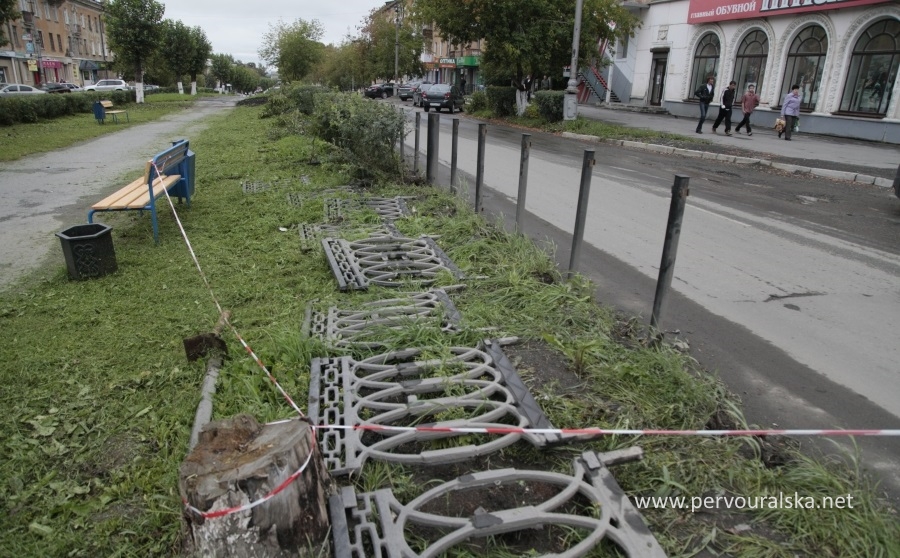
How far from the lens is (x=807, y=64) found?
21812 mm

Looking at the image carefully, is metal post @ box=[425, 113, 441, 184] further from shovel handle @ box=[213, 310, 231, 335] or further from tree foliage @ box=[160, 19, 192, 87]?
tree foliage @ box=[160, 19, 192, 87]

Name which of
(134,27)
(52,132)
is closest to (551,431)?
(52,132)

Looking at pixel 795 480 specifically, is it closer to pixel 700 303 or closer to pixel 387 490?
pixel 387 490

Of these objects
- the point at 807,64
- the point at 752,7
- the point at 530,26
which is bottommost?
the point at 807,64

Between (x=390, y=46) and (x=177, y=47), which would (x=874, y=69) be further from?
(x=177, y=47)

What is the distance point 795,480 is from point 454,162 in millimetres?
6779

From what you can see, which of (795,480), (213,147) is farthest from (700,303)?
(213,147)

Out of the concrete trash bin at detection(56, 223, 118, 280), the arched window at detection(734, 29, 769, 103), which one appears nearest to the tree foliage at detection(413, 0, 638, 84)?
the arched window at detection(734, 29, 769, 103)

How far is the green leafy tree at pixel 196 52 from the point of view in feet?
182

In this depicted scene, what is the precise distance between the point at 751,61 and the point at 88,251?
2565 centimetres

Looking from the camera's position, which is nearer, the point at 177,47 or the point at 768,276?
the point at 768,276

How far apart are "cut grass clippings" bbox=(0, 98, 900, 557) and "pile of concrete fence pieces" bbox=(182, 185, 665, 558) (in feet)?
0.35

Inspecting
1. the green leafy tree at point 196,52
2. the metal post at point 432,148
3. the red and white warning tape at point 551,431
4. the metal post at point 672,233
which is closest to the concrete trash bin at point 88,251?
the red and white warning tape at point 551,431

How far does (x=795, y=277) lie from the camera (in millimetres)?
5883
